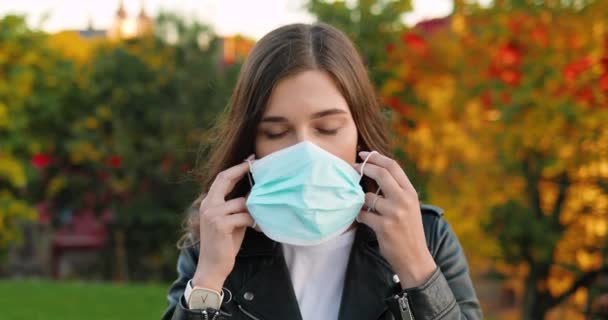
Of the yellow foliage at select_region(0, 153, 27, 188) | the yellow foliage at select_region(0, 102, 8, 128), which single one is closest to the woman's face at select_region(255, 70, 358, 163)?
the yellow foliage at select_region(0, 102, 8, 128)

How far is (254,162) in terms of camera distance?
8.46 feet

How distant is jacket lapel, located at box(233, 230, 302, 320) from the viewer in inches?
100

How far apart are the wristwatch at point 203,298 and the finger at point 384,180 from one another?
585mm

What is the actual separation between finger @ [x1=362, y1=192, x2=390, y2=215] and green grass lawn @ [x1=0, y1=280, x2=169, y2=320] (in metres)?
7.07

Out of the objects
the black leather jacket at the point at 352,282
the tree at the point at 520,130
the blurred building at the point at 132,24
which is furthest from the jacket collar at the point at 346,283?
the blurred building at the point at 132,24

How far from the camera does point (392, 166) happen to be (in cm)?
239

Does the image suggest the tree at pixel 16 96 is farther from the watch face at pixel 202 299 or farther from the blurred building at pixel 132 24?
the watch face at pixel 202 299

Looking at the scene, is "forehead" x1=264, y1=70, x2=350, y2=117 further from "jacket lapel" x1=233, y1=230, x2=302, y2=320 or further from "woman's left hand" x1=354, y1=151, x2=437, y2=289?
"jacket lapel" x1=233, y1=230, x2=302, y2=320

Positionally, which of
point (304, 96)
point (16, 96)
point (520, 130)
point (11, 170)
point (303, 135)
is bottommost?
point (11, 170)

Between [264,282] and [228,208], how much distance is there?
0.31 metres

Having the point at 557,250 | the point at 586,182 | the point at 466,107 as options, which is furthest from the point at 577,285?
the point at 466,107

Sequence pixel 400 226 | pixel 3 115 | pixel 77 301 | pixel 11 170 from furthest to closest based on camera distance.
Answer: pixel 11 170 → pixel 3 115 → pixel 77 301 → pixel 400 226

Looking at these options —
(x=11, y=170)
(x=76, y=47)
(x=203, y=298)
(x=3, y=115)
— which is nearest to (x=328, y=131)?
(x=203, y=298)

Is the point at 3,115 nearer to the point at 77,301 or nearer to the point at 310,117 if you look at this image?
the point at 77,301
